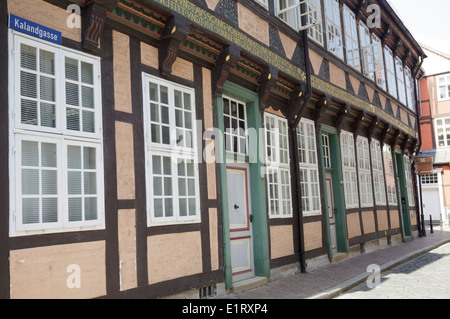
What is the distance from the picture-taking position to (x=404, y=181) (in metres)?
17.8

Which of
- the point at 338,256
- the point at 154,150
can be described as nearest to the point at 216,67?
the point at 154,150

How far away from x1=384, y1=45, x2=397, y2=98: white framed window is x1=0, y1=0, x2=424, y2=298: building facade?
18.6 ft

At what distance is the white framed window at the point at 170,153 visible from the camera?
230 inches

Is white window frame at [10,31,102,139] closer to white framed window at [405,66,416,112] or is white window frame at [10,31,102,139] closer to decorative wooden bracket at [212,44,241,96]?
decorative wooden bracket at [212,44,241,96]

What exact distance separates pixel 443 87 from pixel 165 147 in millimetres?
26024

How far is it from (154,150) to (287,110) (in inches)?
181

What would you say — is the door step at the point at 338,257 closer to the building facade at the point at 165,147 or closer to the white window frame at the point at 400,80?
the building facade at the point at 165,147

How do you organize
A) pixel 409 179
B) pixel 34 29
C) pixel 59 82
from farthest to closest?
1. pixel 409 179
2. pixel 59 82
3. pixel 34 29

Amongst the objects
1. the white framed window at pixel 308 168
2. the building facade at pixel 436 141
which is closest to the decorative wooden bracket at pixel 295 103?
the white framed window at pixel 308 168

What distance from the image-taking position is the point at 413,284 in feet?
26.0

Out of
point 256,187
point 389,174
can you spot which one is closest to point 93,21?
point 256,187

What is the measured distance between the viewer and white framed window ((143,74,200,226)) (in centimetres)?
584

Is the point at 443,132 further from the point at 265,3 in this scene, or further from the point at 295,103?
the point at 265,3

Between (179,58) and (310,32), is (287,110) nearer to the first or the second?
(310,32)
